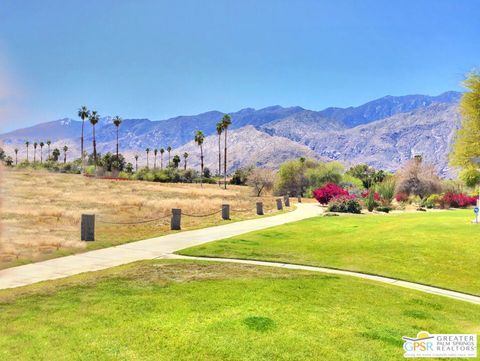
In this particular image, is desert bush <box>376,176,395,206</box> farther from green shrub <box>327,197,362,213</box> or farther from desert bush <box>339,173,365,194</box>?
desert bush <box>339,173,365,194</box>

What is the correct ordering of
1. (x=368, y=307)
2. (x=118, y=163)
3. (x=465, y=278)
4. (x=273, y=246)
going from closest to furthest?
(x=368, y=307), (x=465, y=278), (x=273, y=246), (x=118, y=163)

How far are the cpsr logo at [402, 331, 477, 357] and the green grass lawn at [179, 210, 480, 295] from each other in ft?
15.7

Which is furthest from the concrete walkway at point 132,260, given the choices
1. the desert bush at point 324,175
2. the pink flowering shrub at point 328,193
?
the desert bush at point 324,175

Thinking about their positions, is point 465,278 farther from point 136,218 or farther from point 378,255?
point 136,218

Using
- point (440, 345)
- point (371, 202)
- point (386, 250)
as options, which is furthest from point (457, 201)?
point (440, 345)

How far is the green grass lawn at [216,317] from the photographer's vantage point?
20.4 ft

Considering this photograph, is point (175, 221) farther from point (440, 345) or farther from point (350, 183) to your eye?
point (350, 183)

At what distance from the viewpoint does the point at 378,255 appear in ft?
48.4

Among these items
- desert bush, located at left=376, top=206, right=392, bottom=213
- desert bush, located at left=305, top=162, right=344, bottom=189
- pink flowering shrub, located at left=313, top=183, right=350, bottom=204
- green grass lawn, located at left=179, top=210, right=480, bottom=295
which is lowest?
desert bush, located at left=376, top=206, right=392, bottom=213

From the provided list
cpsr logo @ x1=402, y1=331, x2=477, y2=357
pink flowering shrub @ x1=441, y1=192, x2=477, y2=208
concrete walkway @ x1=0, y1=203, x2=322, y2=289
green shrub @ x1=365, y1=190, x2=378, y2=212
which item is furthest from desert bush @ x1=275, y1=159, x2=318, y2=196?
cpsr logo @ x1=402, y1=331, x2=477, y2=357

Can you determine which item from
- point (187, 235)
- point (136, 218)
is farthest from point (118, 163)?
point (187, 235)

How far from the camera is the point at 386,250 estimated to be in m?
A: 15.2

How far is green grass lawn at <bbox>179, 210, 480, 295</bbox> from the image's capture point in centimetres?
1273

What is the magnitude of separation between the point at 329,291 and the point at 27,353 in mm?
6359
